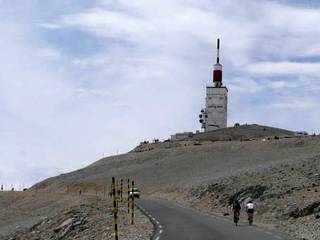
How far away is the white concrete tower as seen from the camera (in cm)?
13712

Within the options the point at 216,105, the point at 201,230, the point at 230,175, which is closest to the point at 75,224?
the point at 201,230

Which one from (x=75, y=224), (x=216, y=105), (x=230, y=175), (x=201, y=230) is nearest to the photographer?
(x=201, y=230)

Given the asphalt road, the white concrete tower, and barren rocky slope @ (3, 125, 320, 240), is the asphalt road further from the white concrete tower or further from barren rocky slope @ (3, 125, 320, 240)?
the white concrete tower

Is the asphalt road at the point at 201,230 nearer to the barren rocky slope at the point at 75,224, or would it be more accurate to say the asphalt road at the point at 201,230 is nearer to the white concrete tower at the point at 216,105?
the barren rocky slope at the point at 75,224

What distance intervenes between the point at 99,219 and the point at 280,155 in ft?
148

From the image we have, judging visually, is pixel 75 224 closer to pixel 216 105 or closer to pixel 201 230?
pixel 201 230

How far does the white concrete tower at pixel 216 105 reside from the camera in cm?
13712

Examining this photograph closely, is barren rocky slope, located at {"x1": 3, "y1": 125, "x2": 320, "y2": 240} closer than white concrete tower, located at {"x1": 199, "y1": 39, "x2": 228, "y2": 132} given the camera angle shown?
Yes

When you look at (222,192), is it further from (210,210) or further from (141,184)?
(141,184)

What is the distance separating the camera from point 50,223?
4428 centimetres

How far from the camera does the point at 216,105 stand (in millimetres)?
137125

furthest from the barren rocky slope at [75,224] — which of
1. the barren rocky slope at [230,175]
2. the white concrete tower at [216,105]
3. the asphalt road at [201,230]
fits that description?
the white concrete tower at [216,105]

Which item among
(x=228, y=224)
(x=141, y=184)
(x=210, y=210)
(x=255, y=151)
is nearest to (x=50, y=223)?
(x=210, y=210)

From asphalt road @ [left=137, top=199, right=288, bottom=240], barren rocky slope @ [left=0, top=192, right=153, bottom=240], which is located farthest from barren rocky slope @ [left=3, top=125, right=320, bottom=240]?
barren rocky slope @ [left=0, top=192, right=153, bottom=240]
